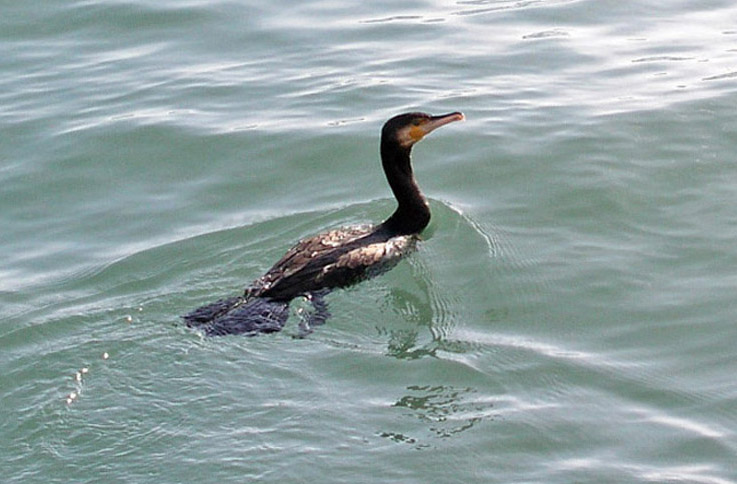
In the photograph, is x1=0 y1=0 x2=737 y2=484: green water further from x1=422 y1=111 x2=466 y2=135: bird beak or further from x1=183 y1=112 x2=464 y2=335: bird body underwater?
x1=422 y1=111 x2=466 y2=135: bird beak

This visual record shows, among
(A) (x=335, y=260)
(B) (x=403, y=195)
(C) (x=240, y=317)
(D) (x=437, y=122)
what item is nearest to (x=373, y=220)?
(B) (x=403, y=195)

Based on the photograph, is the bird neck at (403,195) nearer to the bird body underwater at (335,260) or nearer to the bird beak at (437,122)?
the bird body underwater at (335,260)

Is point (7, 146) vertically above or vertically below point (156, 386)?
above

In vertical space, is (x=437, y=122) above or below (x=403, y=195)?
above

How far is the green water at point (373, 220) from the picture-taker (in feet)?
26.6

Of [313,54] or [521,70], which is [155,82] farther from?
[521,70]

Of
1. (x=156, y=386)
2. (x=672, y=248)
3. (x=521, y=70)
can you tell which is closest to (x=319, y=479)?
(x=156, y=386)

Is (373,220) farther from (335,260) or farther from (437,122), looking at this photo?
(335,260)

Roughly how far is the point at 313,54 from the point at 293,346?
252 inches

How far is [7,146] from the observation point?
13195 millimetres

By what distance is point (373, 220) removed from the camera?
37.9 ft

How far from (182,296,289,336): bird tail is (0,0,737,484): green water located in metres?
0.12

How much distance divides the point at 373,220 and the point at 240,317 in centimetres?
228

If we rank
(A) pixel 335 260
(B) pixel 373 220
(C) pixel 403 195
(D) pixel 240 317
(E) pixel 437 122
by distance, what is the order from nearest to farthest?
1. (D) pixel 240 317
2. (A) pixel 335 260
3. (E) pixel 437 122
4. (C) pixel 403 195
5. (B) pixel 373 220
